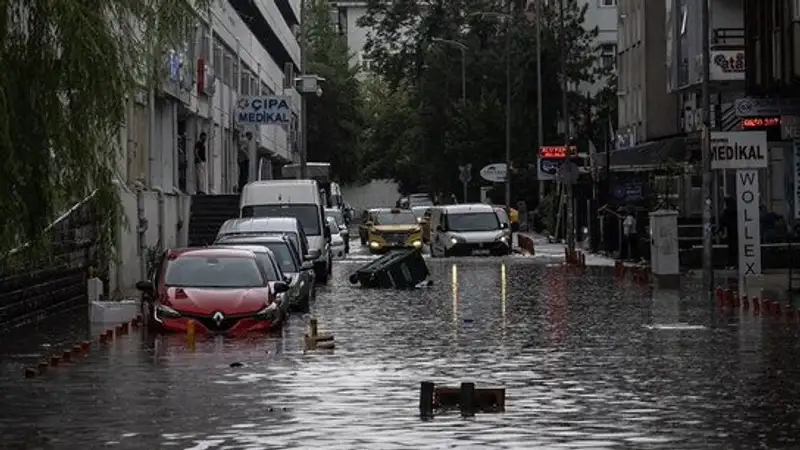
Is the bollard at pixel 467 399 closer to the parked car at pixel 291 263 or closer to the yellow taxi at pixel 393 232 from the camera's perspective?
the parked car at pixel 291 263

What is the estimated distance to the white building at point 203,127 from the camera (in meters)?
45.2

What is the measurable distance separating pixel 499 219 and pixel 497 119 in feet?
104

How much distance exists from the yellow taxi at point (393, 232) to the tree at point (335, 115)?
6173 cm

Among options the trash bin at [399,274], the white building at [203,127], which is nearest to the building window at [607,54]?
the white building at [203,127]

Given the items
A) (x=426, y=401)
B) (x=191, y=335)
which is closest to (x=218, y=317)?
(x=191, y=335)

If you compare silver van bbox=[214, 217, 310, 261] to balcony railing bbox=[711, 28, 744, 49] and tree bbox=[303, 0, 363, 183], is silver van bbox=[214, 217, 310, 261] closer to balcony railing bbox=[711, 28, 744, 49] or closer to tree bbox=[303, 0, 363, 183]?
balcony railing bbox=[711, 28, 744, 49]

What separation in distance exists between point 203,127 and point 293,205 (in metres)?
19.1

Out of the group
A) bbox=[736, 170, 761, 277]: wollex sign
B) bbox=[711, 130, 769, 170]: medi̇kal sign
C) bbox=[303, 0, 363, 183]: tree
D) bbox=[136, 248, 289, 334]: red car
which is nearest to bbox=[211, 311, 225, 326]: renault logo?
bbox=[136, 248, 289, 334]: red car

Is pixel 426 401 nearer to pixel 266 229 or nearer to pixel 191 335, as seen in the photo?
pixel 191 335

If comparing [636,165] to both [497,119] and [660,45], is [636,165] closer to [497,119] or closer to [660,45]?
[660,45]

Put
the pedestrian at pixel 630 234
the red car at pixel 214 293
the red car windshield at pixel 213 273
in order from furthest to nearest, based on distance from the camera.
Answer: the pedestrian at pixel 630 234, the red car windshield at pixel 213 273, the red car at pixel 214 293

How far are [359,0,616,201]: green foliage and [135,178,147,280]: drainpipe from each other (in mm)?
48730

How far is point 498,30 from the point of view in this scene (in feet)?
346

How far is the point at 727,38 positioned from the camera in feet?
175
